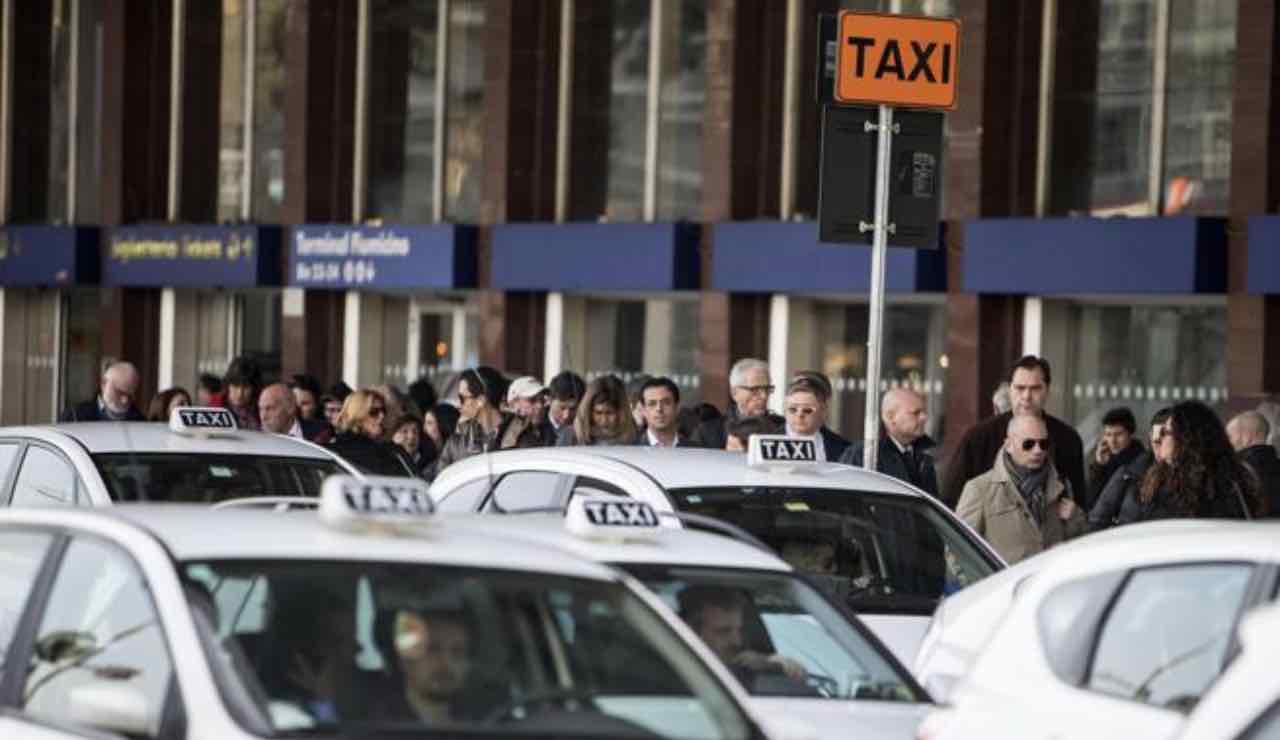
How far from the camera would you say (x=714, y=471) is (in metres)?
10.9

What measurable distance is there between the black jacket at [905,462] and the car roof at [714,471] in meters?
2.22

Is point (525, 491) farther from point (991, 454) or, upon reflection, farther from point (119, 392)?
point (119, 392)

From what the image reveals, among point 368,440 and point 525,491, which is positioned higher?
point 525,491

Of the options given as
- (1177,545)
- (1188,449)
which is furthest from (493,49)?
(1177,545)

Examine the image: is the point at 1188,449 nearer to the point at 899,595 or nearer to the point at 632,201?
the point at 899,595

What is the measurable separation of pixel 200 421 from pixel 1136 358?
1249 centimetres

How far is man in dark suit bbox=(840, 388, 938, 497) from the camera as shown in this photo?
13.7 metres

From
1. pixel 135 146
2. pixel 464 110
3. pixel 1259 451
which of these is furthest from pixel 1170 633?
pixel 135 146

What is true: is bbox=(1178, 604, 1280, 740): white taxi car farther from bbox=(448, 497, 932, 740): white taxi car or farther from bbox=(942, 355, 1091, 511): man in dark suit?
bbox=(942, 355, 1091, 511): man in dark suit

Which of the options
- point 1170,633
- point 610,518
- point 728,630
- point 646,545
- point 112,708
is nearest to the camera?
point 112,708

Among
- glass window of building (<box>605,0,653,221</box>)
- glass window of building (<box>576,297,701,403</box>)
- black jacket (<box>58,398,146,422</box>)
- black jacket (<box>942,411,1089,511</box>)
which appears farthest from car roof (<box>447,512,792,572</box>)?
glass window of building (<box>605,0,653,221</box>)

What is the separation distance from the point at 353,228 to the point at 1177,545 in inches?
992

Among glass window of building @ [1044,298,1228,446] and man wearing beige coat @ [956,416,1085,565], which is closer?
man wearing beige coat @ [956,416,1085,565]

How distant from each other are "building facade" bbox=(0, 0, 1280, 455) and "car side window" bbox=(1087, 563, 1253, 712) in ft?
44.2
